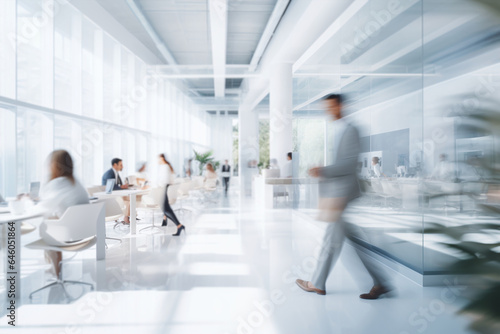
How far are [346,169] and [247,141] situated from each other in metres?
13.7

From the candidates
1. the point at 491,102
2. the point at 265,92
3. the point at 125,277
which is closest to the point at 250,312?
the point at 125,277

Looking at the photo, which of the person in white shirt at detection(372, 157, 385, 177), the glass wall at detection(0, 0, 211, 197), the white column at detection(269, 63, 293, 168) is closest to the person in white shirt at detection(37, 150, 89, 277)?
the glass wall at detection(0, 0, 211, 197)

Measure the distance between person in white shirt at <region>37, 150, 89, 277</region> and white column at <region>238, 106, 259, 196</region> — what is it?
12321 mm

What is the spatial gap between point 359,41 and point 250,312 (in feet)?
12.4

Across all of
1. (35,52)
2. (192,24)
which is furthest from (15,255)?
(192,24)

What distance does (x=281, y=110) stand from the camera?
9.98 meters

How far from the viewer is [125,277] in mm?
3652

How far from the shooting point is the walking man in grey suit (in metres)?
2.92

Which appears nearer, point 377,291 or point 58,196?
point 377,291

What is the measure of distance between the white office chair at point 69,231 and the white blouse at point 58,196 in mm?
245

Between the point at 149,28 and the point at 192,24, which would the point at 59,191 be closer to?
the point at 149,28

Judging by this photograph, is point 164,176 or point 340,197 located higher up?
point 164,176

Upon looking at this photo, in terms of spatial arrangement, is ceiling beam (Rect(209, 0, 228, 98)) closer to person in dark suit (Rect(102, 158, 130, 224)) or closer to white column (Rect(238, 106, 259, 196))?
person in dark suit (Rect(102, 158, 130, 224))

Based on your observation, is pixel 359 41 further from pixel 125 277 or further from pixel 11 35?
pixel 11 35
